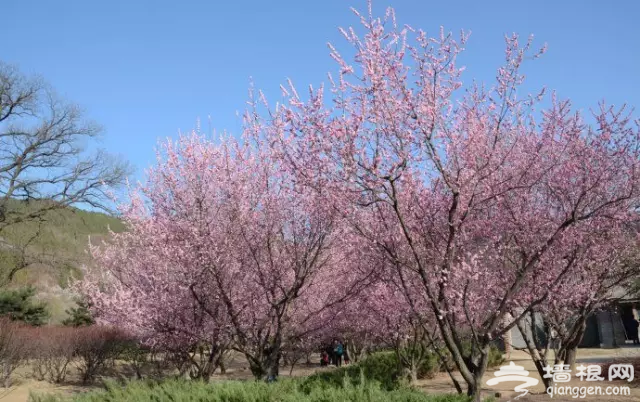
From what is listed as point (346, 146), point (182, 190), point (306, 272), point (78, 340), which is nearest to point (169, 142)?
point (182, 190)

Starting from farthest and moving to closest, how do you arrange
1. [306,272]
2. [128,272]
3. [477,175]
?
[128,272] < [306,272] < [477,175]

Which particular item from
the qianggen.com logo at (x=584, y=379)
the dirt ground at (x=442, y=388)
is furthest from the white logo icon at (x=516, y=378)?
the dirt ground at (x=442, y=388)

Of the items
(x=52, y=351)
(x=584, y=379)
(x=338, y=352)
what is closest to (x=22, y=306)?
(x=52, y=351)

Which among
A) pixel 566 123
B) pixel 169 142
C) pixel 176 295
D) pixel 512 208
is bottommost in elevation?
pixel 176 295

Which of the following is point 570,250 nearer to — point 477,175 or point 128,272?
point 477,175

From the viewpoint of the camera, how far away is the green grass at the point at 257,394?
523 cm

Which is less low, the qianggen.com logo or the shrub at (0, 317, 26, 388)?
the shrub at (0, 317, 26, 388)

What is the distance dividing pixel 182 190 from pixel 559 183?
6070 millimetres

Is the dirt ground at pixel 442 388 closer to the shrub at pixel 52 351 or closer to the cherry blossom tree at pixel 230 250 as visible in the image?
the shrub at pixel 52 351

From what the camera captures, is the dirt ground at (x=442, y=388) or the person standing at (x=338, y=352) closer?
the dirt ground at (x=442, y=388)

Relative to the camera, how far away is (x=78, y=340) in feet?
59.7

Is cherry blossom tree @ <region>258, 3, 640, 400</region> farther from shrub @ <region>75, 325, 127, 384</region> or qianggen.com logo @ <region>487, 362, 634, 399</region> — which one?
shrub @ <region>75, 325, 127, 384</region>

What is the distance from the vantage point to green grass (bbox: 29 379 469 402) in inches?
206

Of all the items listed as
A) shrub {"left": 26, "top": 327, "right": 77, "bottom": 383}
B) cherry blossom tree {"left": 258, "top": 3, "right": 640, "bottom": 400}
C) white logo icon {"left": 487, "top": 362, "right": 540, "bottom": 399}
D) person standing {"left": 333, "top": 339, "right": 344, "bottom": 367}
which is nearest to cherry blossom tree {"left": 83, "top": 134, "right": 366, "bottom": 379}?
cherry blossom tree {"left": 258, "top": 3, "right": 640, "bottom": 400}
